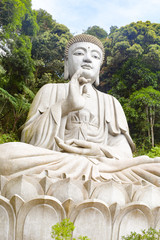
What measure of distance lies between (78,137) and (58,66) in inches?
301

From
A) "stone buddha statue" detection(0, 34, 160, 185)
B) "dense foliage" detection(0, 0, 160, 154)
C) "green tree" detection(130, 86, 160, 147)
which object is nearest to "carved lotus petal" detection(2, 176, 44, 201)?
"stone buddha statue" detection(0, 34, 160, 185)

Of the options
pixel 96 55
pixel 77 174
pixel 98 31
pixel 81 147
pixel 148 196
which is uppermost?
pixel 98 31

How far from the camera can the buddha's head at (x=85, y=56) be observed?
5.33 m

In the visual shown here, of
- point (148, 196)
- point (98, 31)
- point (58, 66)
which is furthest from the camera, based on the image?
point (98, 31)

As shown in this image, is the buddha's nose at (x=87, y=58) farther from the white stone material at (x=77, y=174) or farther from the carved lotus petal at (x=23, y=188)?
the carved lotus petal at (x=23, y=188)

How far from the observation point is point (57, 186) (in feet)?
9.53

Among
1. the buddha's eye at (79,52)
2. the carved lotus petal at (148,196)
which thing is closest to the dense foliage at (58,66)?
the buddha's eye at (79,52)

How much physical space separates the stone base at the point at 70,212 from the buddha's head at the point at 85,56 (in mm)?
2752

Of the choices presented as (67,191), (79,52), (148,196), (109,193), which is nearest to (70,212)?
(67,191)

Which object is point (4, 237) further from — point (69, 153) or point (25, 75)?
point (25, 75)

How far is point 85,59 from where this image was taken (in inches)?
210

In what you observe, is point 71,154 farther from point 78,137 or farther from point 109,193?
point 109,193

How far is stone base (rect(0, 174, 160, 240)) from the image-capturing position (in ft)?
8.94

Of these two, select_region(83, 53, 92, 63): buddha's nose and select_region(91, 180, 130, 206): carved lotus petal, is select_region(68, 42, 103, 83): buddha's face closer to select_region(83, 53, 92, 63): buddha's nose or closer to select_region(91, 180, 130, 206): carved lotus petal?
select_region(83, 53, 92, 63): buddha's nose
